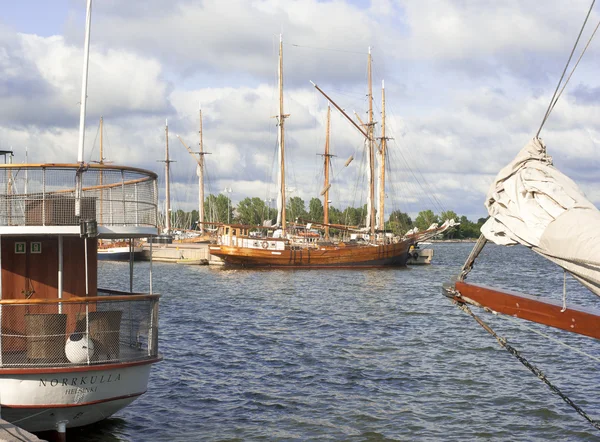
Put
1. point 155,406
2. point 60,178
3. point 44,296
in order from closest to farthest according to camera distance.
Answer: point 60,178, point 44,296, point 155,406

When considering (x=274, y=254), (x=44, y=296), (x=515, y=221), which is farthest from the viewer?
(x=274, y=254)

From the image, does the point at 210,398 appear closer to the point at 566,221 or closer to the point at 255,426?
the point at 255,426

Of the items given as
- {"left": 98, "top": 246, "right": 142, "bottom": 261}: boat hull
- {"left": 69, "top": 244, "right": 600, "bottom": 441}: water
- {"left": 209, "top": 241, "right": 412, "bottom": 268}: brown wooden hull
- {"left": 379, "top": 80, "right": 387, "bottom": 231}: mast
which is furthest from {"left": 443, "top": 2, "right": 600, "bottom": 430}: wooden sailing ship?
{"left": 98, "top": 246, "right": 142, "bottom": 261}: boat hull

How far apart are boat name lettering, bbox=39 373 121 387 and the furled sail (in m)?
6.63

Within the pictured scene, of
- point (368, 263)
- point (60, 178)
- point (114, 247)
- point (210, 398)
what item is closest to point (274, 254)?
point (368, 263)

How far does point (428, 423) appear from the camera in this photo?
1452cm

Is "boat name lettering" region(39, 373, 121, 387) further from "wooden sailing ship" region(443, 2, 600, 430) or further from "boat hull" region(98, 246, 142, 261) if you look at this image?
"boat hull" region(98, 246, 142, 261)

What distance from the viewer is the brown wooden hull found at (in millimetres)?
68438

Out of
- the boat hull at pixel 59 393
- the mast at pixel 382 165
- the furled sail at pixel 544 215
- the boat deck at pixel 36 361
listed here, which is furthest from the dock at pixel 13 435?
the mast at pixel 382 165

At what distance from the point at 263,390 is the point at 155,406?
2.76 metres

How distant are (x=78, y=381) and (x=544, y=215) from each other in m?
7.60

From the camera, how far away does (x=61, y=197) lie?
1201 cm

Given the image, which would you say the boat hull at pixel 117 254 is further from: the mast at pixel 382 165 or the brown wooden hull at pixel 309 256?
the mast at pixel 382 165

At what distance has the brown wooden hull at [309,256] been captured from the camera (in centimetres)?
6844
